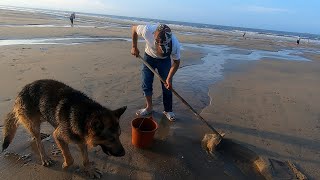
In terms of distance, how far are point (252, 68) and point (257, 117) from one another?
794cm

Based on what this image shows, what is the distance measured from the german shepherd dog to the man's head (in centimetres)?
213

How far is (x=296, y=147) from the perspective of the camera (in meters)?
6.07

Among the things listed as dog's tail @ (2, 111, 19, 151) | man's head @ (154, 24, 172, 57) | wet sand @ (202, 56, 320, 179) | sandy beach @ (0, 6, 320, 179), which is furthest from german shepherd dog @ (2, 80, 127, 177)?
Result: wet sand @ (202, 56, 320, 179)

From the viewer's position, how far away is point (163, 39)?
5988mm

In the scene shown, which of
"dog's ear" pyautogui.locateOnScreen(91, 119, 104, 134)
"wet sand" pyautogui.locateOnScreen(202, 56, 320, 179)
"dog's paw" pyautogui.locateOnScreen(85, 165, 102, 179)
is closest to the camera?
"dog's ear" pyautogui.locateOnScreen(91, 119, 104, 134)

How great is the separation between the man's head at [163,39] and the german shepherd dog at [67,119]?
213 cm

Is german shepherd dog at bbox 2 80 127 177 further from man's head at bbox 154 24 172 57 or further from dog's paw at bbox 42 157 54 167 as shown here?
man's head at bbox 154 24 172 57

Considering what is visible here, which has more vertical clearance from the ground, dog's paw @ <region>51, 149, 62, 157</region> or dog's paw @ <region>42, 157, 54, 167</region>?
dog's paw @ <region>42, 157, 54, 167</region>

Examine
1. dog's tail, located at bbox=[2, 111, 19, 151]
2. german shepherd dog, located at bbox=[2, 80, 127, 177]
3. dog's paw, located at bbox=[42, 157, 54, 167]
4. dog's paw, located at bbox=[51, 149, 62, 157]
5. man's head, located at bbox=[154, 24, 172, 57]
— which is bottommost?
dog's paw, located at bbox=[51, 149, 62, 157]

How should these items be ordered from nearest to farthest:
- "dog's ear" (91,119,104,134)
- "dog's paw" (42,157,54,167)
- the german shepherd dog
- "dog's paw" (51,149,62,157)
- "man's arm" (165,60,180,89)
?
1. "dog's ear" (91,119,104,134)
2. the german shepherd dog
3. "dog's paw" (42,157,54,167)
4. "dog's paw" (51,149,62,157)
5. "man's arm" (165,60,180,89)

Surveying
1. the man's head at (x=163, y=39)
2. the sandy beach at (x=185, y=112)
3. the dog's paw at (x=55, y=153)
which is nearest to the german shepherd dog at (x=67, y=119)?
the dog's paw at (x=55, y=153)

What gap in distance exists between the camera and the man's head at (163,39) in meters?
5.96

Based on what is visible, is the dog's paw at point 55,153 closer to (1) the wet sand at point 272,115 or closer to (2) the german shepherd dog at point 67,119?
(2) the german shepherd dog at point 67,119

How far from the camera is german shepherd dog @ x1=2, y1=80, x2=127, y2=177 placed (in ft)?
13.1
